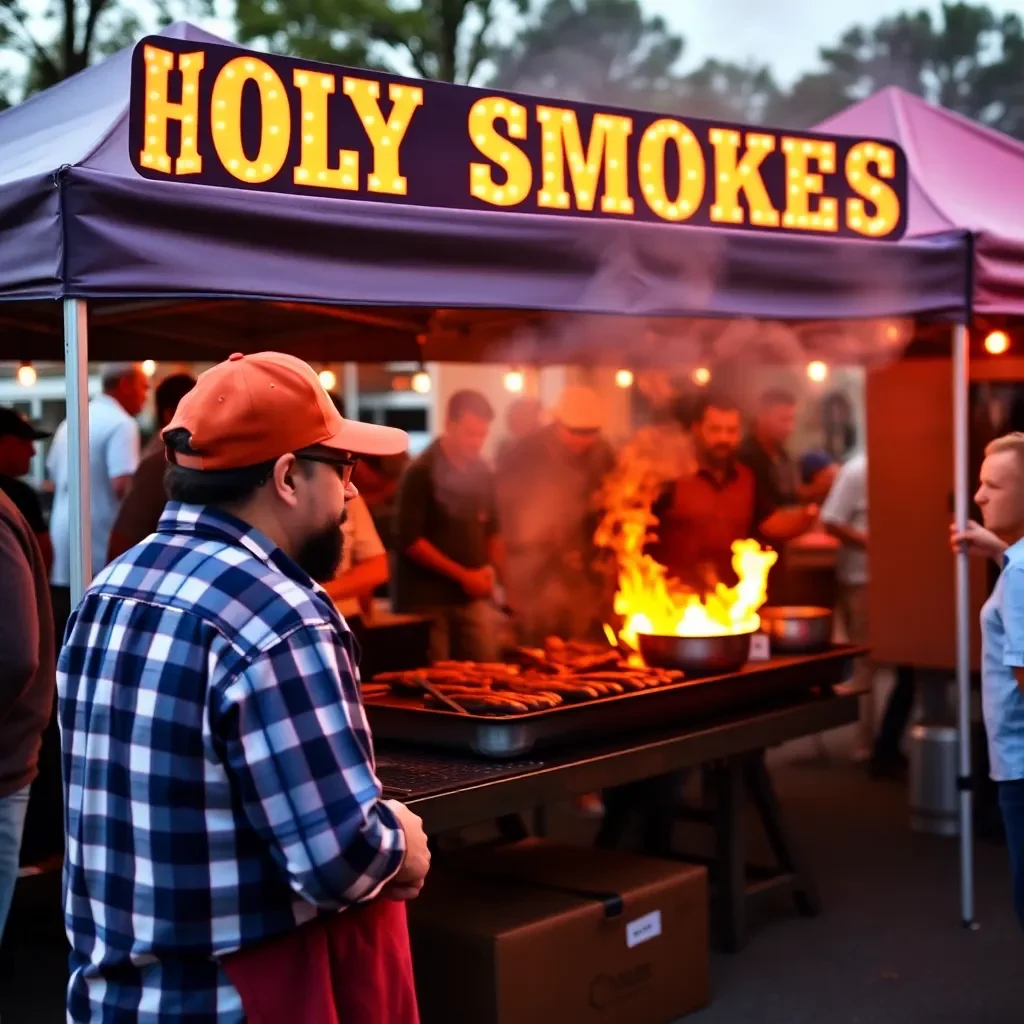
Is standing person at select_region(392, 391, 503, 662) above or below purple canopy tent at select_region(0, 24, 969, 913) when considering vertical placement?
below

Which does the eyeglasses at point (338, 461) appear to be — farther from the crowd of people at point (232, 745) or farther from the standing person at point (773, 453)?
the standing person at point (773, 453)

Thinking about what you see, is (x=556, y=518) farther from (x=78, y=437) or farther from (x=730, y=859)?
(x=78, y=437)

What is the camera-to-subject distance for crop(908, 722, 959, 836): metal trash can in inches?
258

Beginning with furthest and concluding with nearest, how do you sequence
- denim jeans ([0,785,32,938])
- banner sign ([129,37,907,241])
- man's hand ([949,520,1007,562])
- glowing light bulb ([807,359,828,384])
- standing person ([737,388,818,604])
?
glowing light bulb ([807,359,828,384])
standing person ([737,388,818,604])
man's hand ([949,520,1007,562])
denim jeans ([0,785,32,938])
banner sign ([129,37,907,241])

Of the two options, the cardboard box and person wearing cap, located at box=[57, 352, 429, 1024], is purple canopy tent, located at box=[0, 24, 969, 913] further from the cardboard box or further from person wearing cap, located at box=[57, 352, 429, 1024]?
the cardboard box

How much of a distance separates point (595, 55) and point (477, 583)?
94.0 ft

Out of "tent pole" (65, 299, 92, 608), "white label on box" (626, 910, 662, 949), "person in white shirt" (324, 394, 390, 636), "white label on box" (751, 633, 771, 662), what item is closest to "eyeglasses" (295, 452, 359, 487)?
"tent pole" (65, 299, 92, 608)

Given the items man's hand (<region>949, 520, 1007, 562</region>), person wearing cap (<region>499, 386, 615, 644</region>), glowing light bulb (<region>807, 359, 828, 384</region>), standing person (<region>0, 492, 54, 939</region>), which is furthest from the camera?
glowing light bulb (<region>807, 359, 828, 384</region>)

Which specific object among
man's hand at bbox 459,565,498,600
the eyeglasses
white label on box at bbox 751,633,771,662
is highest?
the eyeglasses

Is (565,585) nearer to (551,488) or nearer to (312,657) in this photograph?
(551,488)

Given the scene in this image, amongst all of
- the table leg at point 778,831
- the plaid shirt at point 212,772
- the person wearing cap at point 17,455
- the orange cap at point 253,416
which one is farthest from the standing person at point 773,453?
the plaid shirt at point 212,772

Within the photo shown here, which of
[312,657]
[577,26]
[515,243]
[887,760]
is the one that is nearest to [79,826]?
[312,657]

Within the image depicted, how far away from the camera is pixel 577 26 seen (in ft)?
109

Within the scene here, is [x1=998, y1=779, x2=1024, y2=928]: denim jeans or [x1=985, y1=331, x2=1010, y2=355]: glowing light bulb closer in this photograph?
[x1=998, y1=779, x2=1024, y2=928]: denim jeans
